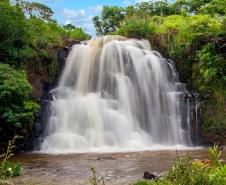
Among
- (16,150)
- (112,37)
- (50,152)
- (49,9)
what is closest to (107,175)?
(50,152)

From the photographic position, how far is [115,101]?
16.7 metres

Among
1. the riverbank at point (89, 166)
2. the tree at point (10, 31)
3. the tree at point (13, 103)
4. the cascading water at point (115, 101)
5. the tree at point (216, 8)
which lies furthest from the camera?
the tree at point (216, 8)

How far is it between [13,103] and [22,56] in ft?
9.44

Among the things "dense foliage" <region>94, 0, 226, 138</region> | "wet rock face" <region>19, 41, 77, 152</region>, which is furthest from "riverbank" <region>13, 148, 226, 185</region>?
"dense foliage" <region>94, 0, 226, 138</region>

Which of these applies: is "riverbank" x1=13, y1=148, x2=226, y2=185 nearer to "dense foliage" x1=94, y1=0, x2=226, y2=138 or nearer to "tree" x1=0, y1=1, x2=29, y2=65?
"dense foliage" x1=94, y1=0, x2=226, y2=138

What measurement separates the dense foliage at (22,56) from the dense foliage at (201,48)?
3.58 m

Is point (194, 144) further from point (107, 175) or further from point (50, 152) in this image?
point (107, 175)

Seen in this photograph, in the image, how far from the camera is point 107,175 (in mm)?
9133

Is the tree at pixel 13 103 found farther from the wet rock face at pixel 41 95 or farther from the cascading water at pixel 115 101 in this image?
the cascading water at pixel 115 101

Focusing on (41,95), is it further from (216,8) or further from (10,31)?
(216,8)

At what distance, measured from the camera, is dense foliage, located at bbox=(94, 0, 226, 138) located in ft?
55.1

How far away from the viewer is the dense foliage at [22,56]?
1370 cm

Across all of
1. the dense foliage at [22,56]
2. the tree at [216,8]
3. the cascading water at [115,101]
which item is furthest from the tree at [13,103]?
the tree at [216,8]

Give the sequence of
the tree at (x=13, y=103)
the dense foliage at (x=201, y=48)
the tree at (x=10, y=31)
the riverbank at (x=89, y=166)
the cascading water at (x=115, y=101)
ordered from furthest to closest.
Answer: the dense foliage at (x=201, y=48), the tree at (x=10, y=31), the cascading water at (x=115, y=101), the tree at (x=13, y=103), the riverbank at (x=89, y=166)
